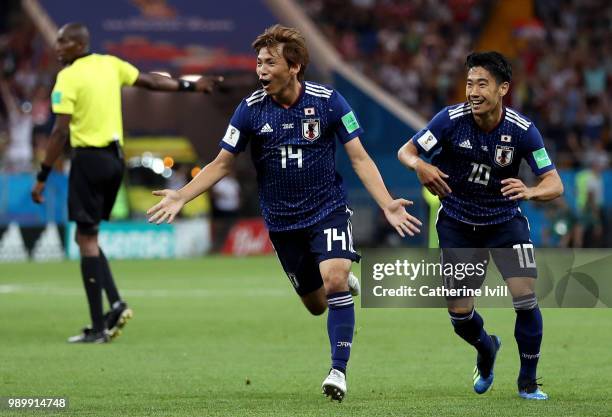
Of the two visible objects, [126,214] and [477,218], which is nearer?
[477,218]

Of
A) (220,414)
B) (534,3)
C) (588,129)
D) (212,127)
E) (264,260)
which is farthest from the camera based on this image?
(534,3)

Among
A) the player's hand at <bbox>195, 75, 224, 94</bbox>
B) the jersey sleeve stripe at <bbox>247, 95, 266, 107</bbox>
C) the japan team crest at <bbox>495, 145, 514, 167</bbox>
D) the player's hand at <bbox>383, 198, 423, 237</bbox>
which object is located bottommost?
the player's hand at <bbox>383, 198, 423, 237</bbox>

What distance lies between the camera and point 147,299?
16.5 metres

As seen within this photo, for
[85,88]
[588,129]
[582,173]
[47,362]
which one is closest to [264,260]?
[582,173]

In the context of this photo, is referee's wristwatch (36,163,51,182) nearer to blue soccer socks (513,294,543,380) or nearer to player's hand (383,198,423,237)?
player's hand (383,198,423,237)

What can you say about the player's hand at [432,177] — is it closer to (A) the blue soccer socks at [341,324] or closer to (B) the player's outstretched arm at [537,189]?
(B) the player's outstretched arm at [537,189]

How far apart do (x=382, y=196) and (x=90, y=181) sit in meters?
4.50

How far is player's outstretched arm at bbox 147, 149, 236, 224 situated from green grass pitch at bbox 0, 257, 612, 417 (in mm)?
1126

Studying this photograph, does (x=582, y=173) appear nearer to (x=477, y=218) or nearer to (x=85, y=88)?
(x=85, y=88)

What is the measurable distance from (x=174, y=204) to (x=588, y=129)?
21403 millimetres

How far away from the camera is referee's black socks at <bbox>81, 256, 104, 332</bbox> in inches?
473

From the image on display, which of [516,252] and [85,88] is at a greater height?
[85,88]

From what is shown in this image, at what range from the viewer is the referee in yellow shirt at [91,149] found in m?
12.0

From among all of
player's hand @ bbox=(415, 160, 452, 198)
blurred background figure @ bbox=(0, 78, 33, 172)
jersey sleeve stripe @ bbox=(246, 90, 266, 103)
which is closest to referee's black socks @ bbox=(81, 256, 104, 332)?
jersey sleeve stripe @ bbox=(246, 90, 266, 103)
